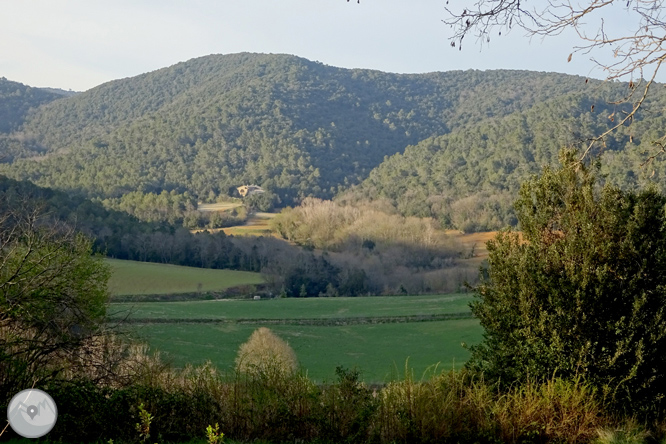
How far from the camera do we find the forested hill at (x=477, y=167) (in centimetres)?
7481

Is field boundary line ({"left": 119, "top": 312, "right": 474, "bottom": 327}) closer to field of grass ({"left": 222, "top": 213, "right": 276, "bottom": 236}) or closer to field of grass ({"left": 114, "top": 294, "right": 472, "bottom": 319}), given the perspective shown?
field of grass ({"left": 114, "top": 294, "right": 472, "bottom": 319})

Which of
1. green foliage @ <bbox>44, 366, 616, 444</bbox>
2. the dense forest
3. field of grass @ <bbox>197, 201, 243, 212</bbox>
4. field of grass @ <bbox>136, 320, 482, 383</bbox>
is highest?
the dense forest

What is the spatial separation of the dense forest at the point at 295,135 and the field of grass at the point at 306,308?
831 inches

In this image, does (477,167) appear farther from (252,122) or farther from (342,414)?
(342,414)

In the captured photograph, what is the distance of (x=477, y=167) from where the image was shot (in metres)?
90.1

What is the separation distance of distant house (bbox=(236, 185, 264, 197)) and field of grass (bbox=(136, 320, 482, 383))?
5905 centimetres

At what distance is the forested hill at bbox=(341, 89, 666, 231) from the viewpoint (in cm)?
7481

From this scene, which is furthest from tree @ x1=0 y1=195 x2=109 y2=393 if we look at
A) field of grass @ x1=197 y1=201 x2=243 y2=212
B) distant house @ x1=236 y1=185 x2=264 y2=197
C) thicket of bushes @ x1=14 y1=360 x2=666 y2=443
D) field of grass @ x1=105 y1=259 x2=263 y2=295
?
distant house @ x1=236 y1=185 x2=264 y2=197

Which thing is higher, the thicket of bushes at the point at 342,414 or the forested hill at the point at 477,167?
the forested hill at the point at 477,167

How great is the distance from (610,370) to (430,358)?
29083 millimetres

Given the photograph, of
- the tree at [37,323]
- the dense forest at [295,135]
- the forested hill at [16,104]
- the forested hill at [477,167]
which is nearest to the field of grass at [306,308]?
the forested hill at [477,167]

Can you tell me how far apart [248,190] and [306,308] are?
53.5 m

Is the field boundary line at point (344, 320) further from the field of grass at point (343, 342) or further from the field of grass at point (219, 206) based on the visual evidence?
the field of grass at point (219, 206)

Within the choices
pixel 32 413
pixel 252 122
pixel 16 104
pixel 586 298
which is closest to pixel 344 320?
pixel 586 298
